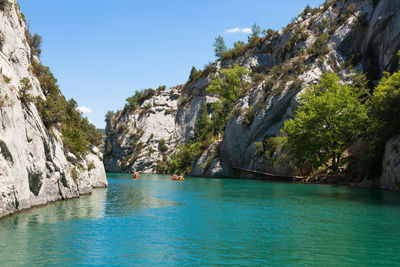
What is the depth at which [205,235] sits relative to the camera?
50.5 ft

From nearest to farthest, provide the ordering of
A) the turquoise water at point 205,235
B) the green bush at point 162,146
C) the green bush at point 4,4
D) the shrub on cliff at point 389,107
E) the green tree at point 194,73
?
the turquoise water at point 205,235 < the green bush at point 4,4 < the shrub on cliff at point 389,107 < the green bush at point 162,146 < the green tree at point 194,73

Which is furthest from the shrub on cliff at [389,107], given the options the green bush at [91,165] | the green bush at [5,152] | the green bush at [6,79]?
the green bush at [5,152]

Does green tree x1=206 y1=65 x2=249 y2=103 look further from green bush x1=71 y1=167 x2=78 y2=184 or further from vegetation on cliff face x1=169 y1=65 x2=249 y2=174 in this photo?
green bush x1=71 y1=167 x2=78 y2=184

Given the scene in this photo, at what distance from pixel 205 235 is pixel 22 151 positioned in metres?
11.6

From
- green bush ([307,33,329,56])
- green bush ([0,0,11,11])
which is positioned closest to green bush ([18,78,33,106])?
green bush ([0,0,11,11])

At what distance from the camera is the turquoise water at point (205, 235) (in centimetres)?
1172

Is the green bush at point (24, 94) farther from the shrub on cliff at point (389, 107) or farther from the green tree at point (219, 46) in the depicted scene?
the green tree at point (219, 46)

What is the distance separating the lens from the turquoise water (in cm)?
1172

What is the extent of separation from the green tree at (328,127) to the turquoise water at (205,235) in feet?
76.4

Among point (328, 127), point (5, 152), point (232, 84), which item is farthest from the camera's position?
point (232, 84)

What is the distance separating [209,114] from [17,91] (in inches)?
3182

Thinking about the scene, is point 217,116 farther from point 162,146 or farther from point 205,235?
point 205,235

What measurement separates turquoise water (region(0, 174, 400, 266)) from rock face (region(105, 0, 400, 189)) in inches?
1323

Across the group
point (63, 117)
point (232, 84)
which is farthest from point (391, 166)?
point (232, 84)
